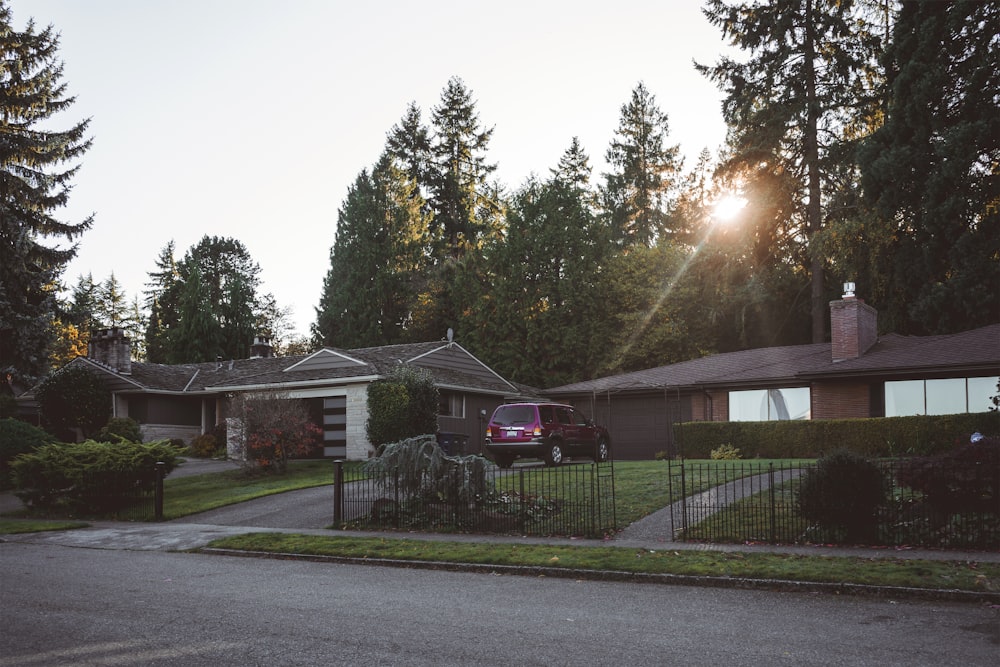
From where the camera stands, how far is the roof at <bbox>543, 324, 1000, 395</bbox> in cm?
2495

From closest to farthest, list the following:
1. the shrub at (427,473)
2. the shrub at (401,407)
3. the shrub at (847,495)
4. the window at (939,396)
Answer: the shrub at (847,495) < the shrub at (427,473) < the window at (939,396) < the shrub at (401,407)

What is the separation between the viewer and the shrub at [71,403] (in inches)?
1369

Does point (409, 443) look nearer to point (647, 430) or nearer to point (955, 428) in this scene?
point (955, 428)

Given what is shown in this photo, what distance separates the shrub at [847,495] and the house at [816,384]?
14.2 m

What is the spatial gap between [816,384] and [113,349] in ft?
100

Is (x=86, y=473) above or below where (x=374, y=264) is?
below

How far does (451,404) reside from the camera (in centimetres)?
3347

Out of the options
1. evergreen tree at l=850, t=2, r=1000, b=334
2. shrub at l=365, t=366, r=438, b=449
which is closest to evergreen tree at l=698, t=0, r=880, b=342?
evergreen tree at l=850, t=2, r=1000, b=334

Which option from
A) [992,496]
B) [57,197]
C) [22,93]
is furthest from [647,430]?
[22,93]

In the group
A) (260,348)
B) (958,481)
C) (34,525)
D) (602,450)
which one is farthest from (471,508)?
(260,348)

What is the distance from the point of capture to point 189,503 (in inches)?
818

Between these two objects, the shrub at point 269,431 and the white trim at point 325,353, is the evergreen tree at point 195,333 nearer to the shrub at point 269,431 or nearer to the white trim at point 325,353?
the white trim at point 325,353

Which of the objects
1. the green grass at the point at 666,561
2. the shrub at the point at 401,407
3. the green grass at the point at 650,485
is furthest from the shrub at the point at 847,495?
the shrub at the point at 401,407

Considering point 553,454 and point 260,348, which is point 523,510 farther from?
point 260,348
